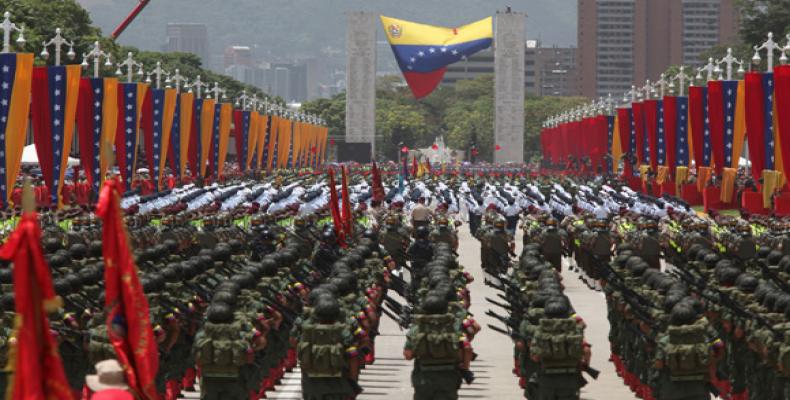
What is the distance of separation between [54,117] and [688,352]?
31002 mm

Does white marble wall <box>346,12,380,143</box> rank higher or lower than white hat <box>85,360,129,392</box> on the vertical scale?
higher

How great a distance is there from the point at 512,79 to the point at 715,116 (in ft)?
387

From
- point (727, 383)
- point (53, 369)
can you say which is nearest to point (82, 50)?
point (727, 383)

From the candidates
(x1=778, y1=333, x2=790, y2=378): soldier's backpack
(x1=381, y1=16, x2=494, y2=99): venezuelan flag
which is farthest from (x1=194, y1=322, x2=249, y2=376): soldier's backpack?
(x1=381, y1=16, x2=494, y2=99): venezuelan flag

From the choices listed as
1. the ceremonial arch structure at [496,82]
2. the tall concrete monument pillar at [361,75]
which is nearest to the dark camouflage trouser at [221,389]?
the ceremonial arch structure at [496,82]

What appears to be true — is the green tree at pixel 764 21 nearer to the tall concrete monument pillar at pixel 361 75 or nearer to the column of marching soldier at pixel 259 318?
the tall concrete monument pillar at pixel 361 75

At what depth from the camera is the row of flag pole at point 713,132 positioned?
1852 inches

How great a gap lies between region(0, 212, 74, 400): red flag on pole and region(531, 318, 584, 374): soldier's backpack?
8.37 metres

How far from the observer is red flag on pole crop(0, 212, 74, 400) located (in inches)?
334

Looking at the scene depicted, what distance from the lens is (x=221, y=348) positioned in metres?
16.2

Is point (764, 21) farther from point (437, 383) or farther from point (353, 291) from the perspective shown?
point (437, 383)

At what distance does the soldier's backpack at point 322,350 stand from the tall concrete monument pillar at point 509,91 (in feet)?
510

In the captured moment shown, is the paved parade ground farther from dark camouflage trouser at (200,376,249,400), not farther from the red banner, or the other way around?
the red banner

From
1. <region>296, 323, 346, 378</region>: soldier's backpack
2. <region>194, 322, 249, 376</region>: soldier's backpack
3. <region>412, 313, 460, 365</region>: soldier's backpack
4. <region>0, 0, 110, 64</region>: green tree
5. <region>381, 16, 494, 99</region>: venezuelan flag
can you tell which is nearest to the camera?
<region>194, 322, 249, 376</region>: soldier's backpack
